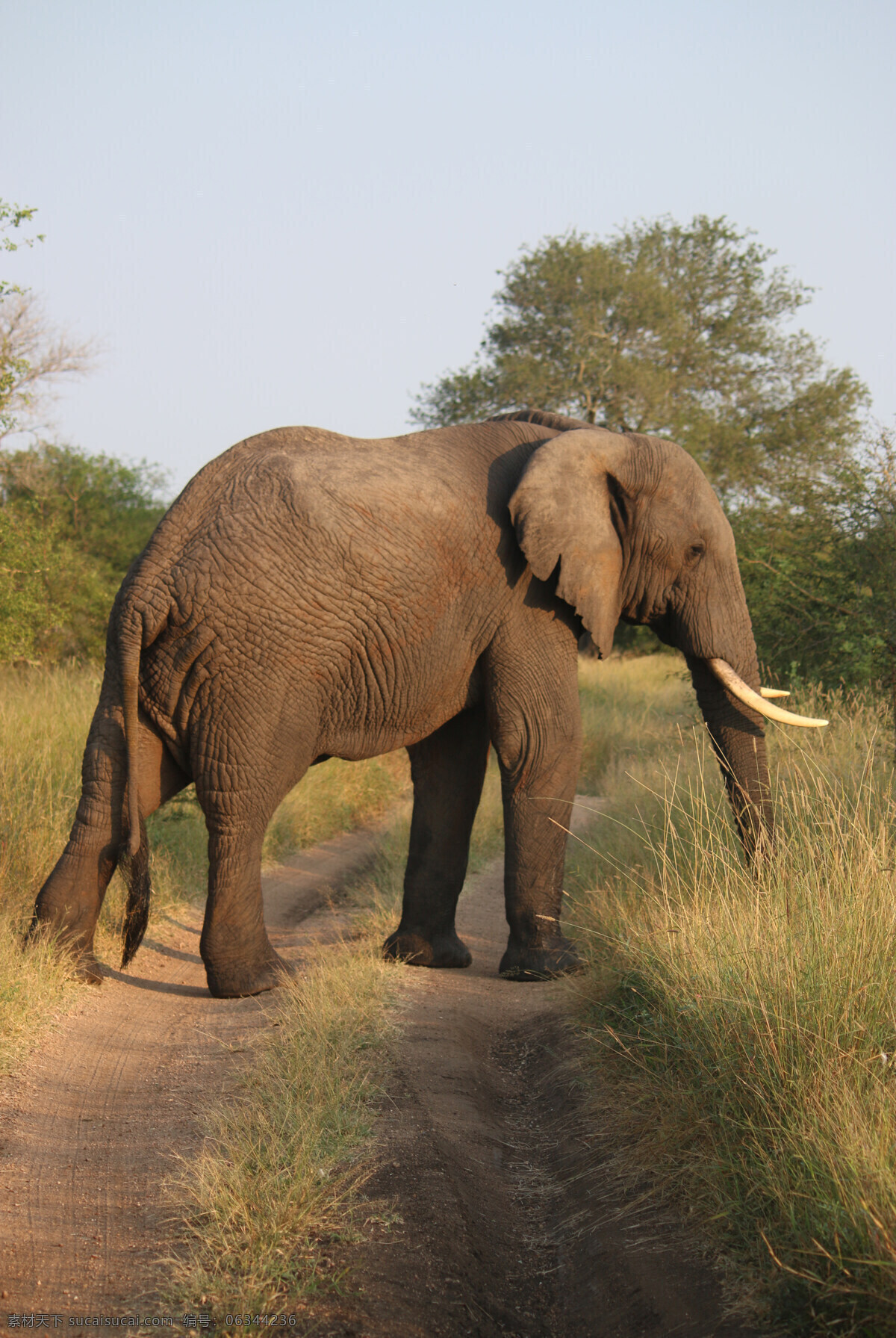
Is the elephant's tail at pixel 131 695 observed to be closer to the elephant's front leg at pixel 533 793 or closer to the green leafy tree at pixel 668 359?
the elephant's front leg at pixel 533 793

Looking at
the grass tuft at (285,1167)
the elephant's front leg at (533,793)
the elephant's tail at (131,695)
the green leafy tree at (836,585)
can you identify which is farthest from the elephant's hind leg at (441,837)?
the green leafy tree at (836,585)

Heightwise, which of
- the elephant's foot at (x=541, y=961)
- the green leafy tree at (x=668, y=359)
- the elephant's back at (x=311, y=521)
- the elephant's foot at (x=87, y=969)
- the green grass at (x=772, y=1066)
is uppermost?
the green leafy tree at (x=668, y=359)

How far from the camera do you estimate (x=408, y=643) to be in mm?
6098

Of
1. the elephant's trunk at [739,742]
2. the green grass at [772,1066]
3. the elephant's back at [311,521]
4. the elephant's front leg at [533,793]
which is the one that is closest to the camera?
the green grass at [772,1066]

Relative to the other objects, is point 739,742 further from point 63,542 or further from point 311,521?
point 63,542

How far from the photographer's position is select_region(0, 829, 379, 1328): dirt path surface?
300 cm

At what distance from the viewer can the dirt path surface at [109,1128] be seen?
3002 mm

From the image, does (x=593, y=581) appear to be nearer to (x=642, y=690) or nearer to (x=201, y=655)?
(x=201, y=655)

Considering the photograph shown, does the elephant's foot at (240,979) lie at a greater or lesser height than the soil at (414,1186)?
lesser

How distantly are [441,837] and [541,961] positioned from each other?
1018 millimetres

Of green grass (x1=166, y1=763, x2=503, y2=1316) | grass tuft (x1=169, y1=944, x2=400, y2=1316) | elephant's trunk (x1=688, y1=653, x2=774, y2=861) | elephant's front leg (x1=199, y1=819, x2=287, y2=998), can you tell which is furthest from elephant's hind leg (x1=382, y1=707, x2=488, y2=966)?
grass tuft (x1=169, y1=944, x2=400, y2=1316)

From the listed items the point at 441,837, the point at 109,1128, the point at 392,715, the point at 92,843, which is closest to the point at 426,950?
the point at 441,837

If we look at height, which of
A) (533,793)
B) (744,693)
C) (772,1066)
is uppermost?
(744,693)

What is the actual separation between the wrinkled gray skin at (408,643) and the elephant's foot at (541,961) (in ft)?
0.06
